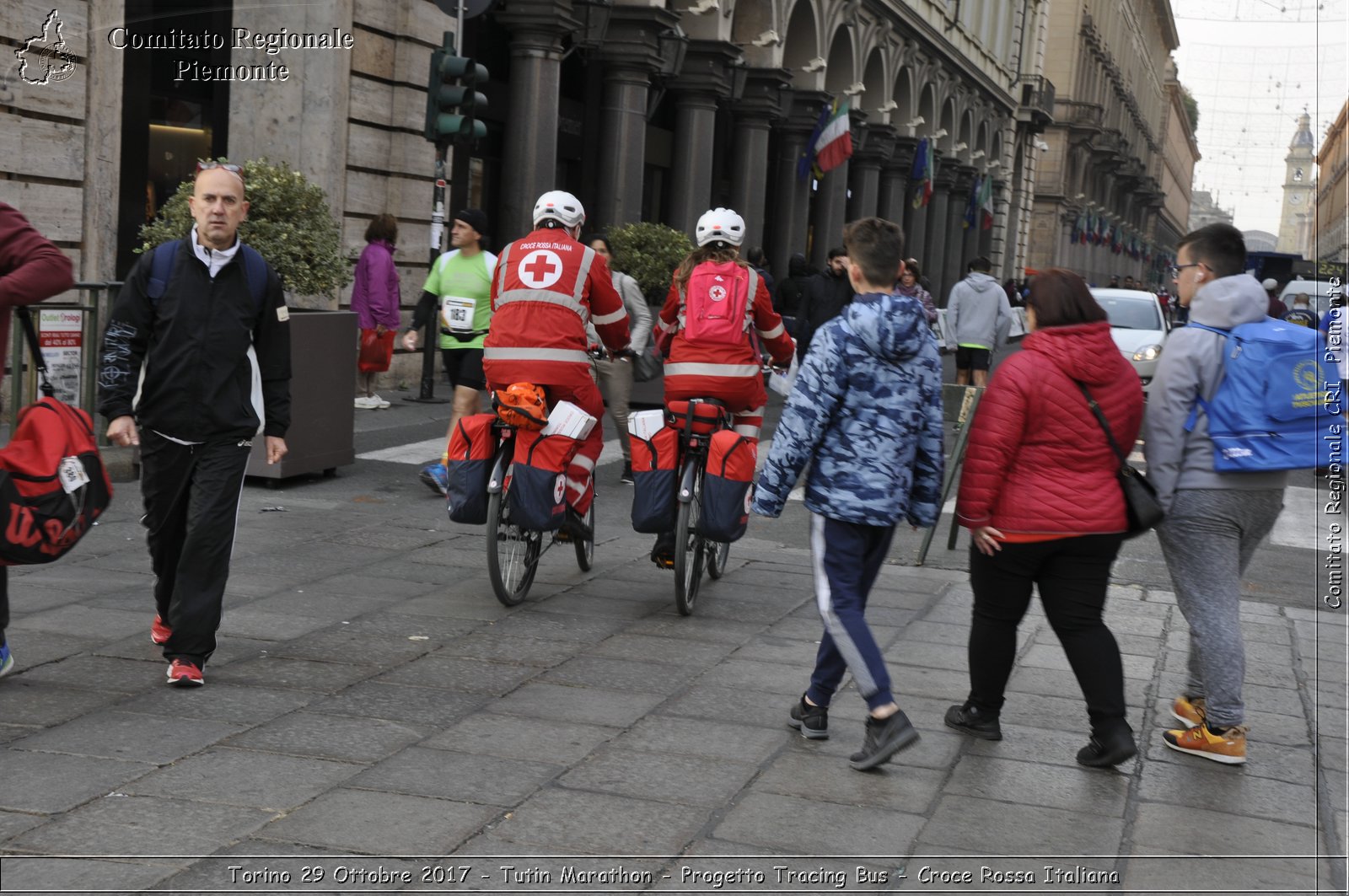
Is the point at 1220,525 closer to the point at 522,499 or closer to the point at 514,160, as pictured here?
the point at 522,499

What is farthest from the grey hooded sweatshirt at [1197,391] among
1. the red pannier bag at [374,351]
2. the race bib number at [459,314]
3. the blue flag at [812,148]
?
the blue flag at [812,148]

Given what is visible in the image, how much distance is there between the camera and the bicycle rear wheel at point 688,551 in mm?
6789

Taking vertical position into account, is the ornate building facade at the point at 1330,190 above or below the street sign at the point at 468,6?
below

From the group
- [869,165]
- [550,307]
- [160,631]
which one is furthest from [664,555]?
[869,165]

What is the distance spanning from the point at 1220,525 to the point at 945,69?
3780 centimetres

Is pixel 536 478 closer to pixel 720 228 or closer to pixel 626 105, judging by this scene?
pixel 720 228

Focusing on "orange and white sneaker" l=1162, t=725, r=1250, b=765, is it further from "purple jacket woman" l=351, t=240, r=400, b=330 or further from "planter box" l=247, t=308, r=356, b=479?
"purple jacket woman" l=351, t=240, r=400, b=330

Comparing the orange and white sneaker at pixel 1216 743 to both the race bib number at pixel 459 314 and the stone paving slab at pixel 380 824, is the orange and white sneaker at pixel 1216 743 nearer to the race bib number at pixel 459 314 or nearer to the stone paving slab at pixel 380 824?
the stone paving slab at pixel 380 824

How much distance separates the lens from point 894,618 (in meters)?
7.18

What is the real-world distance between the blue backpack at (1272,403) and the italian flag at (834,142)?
916 inches

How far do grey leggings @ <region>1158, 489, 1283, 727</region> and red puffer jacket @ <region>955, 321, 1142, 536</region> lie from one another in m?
0.42

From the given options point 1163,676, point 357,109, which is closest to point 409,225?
point 357,109

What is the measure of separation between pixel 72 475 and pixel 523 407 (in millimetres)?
2155

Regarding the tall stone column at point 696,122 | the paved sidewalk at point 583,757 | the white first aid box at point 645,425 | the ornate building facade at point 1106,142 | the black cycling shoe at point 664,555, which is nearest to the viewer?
the paved sidewalk at point 583,757
